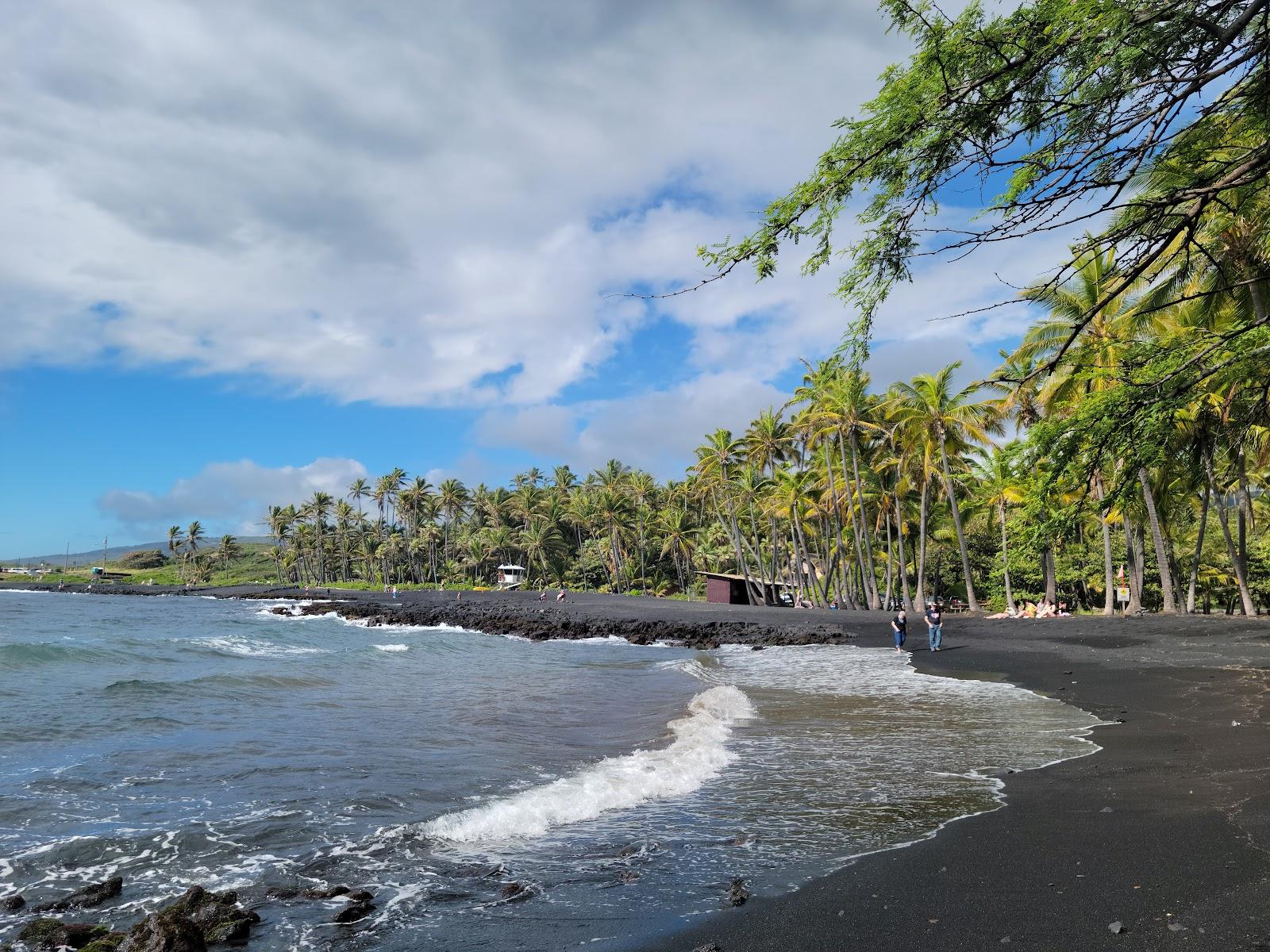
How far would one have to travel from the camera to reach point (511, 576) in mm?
81562

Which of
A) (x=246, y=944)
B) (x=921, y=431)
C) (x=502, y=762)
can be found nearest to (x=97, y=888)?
(x=246, y=944)

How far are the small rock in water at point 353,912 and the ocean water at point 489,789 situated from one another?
0.07 m

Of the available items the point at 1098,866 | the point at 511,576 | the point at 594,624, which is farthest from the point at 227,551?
the point at 1098,866

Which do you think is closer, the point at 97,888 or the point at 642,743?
the point at 97,888

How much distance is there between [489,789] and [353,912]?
3.25 metres

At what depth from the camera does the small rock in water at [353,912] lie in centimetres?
491

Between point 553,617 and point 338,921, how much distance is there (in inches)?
1559

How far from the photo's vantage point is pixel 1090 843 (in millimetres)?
5277

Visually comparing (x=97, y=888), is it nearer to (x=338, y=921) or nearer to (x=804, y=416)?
(x=338, y=921)

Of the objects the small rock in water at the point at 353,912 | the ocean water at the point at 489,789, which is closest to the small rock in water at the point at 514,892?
the ocean water at the point at 489,789

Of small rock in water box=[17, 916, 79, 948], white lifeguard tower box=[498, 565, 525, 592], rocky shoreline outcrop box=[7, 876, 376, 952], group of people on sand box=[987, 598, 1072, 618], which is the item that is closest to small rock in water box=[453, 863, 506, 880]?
rocky shoreline outcrop box=[7, 876, 376, 952]

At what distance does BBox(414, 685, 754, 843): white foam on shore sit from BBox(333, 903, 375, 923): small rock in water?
1.51 m

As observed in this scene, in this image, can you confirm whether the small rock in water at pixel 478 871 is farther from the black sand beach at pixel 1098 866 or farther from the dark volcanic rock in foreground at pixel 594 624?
the dark volcanic rock in foreground at pixel 594 624

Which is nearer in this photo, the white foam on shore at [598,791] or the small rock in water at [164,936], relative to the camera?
the small rock in water at [164,936]
